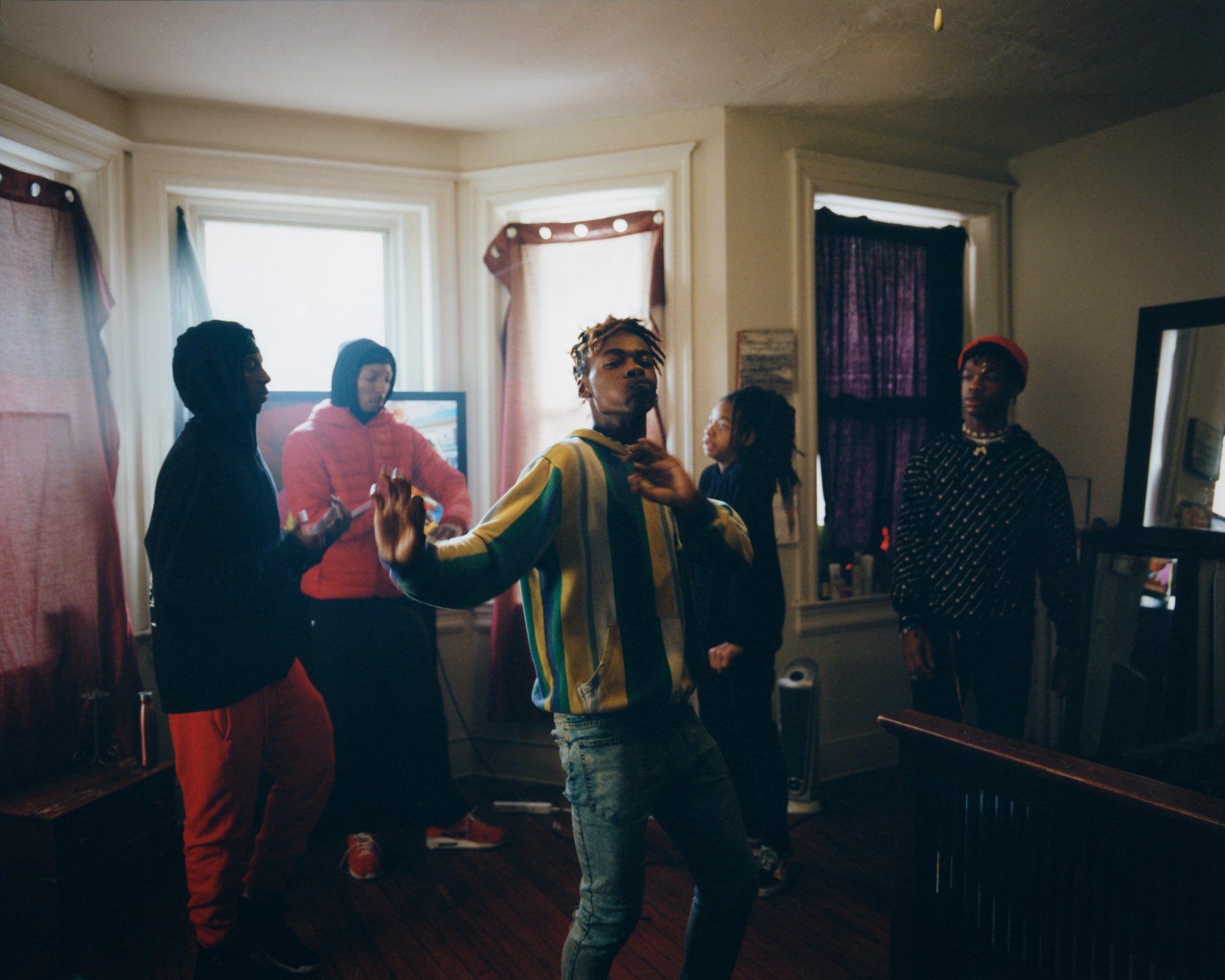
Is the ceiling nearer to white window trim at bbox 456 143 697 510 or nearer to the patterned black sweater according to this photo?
white window trim at bbox 456 143 697 510

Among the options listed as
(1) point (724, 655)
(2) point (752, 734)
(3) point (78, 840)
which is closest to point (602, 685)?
(1) point (724, 655)

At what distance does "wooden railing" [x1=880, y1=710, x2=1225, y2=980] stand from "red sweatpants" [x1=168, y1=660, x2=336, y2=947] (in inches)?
55.8

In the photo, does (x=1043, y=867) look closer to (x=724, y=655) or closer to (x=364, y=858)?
(x=724, y=655)

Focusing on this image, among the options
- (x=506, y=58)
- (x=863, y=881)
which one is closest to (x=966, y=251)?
(x=506, y=58)

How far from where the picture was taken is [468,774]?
346 centimetres

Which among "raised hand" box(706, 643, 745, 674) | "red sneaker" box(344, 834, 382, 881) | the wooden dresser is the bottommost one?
"red sneaker" box(344, 834, 382, 881)

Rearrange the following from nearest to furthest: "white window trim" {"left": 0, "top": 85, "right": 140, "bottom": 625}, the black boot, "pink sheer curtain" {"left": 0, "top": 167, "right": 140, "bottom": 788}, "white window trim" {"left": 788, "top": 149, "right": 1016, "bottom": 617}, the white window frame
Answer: the black boot
"pink sheer curtain" {"left": 0, "top": 167, "right": 140, "bottom": 788}
"white window trim" {"left": 0, "top": 85, "right": 140, "bottom": 625}
"white window trim" {"left": 788, "top": 149, "right": 1016, "bottom": 617}
the white window frame

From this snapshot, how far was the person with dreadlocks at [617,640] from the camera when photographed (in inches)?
53.4

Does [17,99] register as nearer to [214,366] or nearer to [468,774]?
[214,366]

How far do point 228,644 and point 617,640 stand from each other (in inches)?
40.5

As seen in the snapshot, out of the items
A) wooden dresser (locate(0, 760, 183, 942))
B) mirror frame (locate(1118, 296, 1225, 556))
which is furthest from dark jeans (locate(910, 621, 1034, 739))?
wooden dresser (locate(0, 760, 183, 942))

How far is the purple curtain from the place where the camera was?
11.6ft

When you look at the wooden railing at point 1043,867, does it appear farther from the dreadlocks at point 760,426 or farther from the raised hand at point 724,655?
the dreadlocks at point 760,426

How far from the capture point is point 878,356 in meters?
3.64
